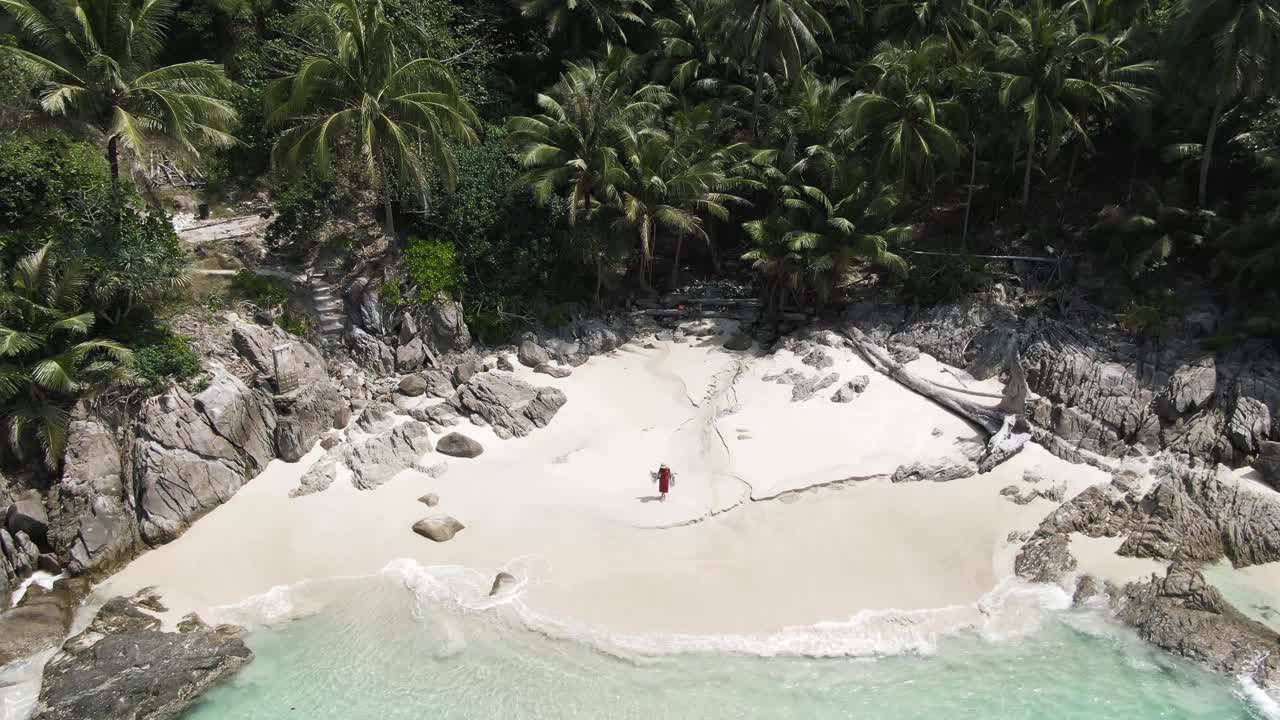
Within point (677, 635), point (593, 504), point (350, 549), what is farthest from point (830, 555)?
point (350, 549)

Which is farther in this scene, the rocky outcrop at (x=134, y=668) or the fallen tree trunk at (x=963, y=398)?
the fallen tree trunk at (x=963, y=398)

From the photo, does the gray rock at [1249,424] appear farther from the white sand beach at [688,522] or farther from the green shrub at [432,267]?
the green shrub at [432,267]

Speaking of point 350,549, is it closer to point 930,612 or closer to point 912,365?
point 930,612

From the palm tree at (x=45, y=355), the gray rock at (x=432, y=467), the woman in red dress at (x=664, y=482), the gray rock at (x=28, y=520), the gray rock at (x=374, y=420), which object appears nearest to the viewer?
the gray rock at (x=28, y=520)

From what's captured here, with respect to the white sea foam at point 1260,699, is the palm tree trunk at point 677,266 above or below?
above

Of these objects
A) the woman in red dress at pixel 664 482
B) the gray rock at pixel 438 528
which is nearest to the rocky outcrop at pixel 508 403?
the gray rock at pixel 438 528

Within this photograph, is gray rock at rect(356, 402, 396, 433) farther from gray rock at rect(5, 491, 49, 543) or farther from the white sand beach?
gray rock at rect(5, 491, 49, 543)

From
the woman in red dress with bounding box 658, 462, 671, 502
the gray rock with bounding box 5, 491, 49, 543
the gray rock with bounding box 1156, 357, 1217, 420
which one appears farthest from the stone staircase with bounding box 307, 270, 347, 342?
the gray rock with bounding box 1156, 357, 1217, 420
